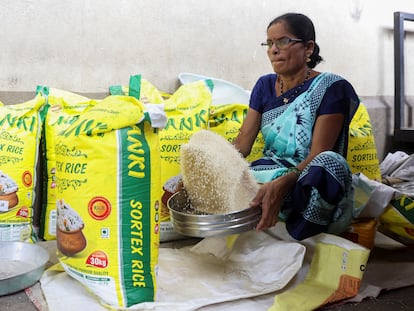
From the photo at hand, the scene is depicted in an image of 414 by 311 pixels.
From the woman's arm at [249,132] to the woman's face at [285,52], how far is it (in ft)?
0.78

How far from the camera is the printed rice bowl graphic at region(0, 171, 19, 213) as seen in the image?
1667 millimetres

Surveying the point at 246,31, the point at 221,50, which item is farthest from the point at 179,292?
the point at 246,31

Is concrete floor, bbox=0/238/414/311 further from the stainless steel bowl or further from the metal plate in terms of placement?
the stainless steel bowl

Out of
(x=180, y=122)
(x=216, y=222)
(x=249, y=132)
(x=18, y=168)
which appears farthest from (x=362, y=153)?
(x=18, y=168)

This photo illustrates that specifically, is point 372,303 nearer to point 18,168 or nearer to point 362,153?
point 362,153

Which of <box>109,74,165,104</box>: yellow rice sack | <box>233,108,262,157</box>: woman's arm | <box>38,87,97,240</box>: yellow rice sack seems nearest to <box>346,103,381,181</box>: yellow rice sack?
<box>233,108,262,157</box>: woman's arm

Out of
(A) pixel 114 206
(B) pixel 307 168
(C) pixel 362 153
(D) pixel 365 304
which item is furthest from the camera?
(C) pixel 362 153

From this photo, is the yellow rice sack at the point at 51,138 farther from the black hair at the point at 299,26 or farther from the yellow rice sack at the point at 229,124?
the black hair at the point at 299,26

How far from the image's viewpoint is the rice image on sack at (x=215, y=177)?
1.41 meters

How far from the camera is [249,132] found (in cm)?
189

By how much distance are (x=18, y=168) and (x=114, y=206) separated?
68cm

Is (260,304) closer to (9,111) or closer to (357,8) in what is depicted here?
(9,111)

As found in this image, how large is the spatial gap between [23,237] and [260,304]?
0.96 meters

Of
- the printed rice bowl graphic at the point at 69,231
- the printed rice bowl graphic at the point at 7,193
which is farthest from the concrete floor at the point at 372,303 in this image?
the printed rice bowl graphic at the point at 7,193
